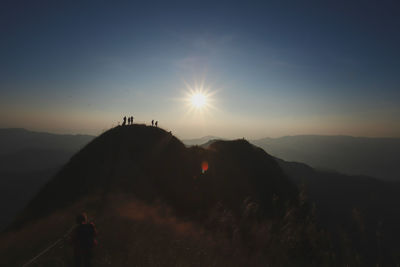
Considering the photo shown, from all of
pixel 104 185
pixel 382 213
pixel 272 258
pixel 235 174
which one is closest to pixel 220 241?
pixel 272 258

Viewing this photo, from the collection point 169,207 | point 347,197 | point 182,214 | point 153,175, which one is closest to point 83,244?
point 169,207

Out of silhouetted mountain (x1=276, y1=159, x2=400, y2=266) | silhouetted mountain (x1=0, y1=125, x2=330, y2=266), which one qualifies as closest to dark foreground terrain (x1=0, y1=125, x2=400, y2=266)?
silhouetted mountain (x1=0, y1=125, x2=330, y2=266)

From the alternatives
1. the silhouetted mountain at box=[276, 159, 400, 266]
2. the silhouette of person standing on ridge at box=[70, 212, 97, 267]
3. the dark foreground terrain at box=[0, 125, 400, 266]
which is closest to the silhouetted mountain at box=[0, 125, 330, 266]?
the dark foreground terrain at box=[0, 125, 400, 266]

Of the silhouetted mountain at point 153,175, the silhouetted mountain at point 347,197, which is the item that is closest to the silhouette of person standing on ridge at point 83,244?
the silhouetted mountain at point 153,175

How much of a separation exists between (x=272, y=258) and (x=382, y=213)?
511 ft

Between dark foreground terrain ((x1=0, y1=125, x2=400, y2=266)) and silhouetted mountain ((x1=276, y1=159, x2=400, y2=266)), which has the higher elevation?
dark foreground terrain ((x1=0, y1=125, x2=400, y2=266))

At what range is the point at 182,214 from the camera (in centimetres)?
1806

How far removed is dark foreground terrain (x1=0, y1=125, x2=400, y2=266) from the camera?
6113mm

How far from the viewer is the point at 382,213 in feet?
393

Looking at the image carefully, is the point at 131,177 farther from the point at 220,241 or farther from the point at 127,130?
the point at 220,241

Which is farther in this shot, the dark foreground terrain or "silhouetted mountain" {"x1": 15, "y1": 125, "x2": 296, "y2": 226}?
"silhouetted mountain" {"x1": 15, "y1": 125, "x2": 296, "y2": 226}

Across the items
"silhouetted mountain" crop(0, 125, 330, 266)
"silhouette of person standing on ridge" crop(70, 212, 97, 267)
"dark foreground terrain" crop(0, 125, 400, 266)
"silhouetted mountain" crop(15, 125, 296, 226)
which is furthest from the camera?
"silhouetted mountain" crop(15, 125, 296, 226)

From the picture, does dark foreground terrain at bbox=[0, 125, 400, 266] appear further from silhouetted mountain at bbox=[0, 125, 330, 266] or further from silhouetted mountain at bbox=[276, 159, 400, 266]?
silhouetted mountain at bbox=[276, 159, 400, 266]

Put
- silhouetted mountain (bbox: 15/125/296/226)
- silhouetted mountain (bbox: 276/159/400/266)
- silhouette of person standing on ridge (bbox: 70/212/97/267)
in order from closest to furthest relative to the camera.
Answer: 1. silhouette of person standing on ridge (bbox: 70/212/97/267)
2. silhouetted mountain (bbox: 15/125/296/226)
3. silhouetted mountain (bbox: 276/159/400/266)
